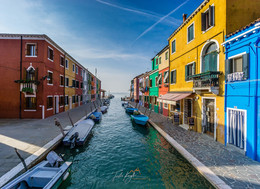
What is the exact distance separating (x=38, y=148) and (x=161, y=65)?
58.4 feet

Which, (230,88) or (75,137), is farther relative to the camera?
(75,137)

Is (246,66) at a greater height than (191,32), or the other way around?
(191,32)

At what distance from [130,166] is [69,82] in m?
23.1

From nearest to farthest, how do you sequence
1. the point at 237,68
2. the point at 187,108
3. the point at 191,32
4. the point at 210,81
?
1. the point at 237,68
2. the point at 210,81
3. the point at 191,32
4. the point at 187,108

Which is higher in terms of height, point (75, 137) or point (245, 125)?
point (245, 125)

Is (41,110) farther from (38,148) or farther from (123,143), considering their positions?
(123,143)

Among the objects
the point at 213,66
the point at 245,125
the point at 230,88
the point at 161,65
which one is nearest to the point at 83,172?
the point at 245,125

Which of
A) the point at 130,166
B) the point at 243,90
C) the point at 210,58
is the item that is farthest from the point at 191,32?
the point at 130,166

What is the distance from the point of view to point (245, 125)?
23.0 ft

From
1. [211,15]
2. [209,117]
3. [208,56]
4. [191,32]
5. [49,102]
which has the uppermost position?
[191,32]

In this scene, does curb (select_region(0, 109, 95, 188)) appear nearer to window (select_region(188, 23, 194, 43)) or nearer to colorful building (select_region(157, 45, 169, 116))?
colorful building (select_region(157, 45, 169, 116))

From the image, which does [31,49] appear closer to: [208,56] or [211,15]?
[211,15]

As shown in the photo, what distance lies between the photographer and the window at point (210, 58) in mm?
9219

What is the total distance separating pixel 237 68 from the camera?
25.6 ft
